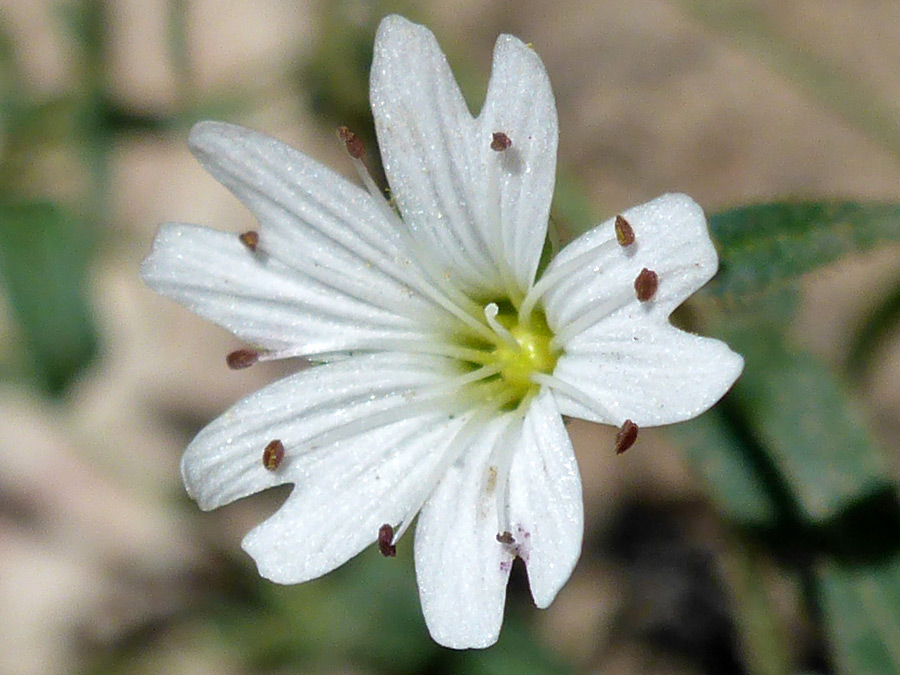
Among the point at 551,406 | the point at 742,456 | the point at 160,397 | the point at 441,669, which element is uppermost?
the point at 551,406

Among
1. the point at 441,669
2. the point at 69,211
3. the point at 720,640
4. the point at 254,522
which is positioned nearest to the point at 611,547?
the point at 720,640

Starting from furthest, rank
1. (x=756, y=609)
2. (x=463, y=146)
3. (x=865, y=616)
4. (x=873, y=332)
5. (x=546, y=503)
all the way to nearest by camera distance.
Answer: (x=873, y=332)
(x=756, y=609)
(x=865, y=616)
(x=463, y=146)
(x=546, y=503)

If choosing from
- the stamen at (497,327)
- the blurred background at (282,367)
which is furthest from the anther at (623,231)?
the blurred background at (282,367)

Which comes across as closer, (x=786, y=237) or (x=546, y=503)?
(x=546, y=503)

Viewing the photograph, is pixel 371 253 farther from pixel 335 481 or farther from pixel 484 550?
pixel 484 550

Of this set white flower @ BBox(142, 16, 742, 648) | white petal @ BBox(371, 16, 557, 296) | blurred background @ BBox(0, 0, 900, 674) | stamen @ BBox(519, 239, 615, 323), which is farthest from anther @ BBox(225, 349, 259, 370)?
blurred background @ BBox(0, 0, 900, 674)

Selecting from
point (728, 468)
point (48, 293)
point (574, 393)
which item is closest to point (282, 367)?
point (48, 293)

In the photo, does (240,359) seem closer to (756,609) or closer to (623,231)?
(623,231)

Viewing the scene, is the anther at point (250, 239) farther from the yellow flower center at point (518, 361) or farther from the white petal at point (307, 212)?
the yellow flower center at point (518, 361)
